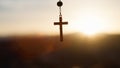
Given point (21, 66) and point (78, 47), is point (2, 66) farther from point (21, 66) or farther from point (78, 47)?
point (78, 47)

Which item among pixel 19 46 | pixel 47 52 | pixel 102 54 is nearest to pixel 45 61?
pixel 47 52

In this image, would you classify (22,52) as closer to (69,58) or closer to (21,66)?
(21,66)

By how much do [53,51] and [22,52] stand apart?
3.93 meters

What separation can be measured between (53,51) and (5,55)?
656cm

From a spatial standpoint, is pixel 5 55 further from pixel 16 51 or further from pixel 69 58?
pixel 69 58

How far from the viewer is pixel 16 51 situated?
44594 mm

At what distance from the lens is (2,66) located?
162 feet

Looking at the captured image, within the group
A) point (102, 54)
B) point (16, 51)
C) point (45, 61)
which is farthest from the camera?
point (45, 61)

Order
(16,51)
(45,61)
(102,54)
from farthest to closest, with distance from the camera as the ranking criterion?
(45,61), (16,51), (102,54)

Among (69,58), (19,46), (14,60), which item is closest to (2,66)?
(14,60)

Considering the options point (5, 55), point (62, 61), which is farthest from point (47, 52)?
point (5, 55)

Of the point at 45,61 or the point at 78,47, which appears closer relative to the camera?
the point at 78,47

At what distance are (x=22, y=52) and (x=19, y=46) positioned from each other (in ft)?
3.38

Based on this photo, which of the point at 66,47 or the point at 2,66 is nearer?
the point at 66,47
